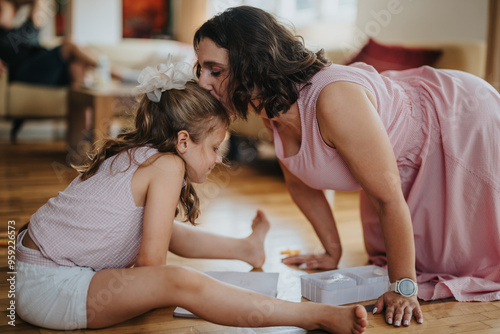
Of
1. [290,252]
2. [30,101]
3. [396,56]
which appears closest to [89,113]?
[30,101]

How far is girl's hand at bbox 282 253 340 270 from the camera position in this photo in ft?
5.20

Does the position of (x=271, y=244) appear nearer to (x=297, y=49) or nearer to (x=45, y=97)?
(x=297, y=49)

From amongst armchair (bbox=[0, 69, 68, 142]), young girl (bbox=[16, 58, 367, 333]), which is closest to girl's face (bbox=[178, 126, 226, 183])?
young girl (bbox=[16, 58, 367, 333])

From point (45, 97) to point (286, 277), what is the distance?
3137 millimetres

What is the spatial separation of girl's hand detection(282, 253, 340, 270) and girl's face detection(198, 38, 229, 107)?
0.59 m

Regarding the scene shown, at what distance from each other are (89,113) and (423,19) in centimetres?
230

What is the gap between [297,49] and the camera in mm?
1271

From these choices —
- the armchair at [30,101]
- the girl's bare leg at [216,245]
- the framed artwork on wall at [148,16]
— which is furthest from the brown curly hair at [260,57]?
the framed artwork on wall at [148,16]

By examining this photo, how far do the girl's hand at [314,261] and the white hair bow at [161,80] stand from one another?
2.22 ft

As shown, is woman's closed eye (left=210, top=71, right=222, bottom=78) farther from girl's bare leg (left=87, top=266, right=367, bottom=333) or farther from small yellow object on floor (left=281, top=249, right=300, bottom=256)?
small yellow object on floor (left=281, top=249, right=300, bottom=256)

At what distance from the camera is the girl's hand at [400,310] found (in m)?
1.17

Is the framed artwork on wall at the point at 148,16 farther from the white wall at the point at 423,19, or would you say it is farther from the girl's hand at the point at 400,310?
the girl's hand at the point at 400,310

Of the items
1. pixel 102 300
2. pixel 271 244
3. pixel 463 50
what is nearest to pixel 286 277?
pixel 271 244

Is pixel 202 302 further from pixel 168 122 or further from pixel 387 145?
pixel 387 145
